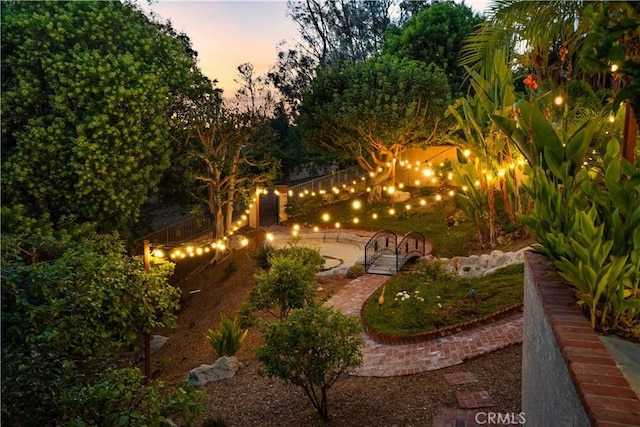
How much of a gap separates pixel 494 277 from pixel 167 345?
880cm

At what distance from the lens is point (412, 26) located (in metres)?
26.7

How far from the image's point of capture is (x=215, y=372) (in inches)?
363

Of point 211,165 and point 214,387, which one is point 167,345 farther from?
point 211,165

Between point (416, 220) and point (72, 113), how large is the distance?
45.0ft

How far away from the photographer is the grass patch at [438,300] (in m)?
9.05

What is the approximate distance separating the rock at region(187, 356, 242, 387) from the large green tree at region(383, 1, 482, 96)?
20.9m

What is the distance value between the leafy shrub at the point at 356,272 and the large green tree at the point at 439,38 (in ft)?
48.8

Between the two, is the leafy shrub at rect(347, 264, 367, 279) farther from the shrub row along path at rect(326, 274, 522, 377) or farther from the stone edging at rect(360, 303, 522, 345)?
the stone edging at rect(360, 303, 522, 345)

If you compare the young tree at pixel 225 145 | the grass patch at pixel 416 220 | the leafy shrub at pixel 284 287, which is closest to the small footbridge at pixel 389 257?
the grass patch at pixel 416 220

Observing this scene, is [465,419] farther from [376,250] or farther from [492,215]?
[376,250]

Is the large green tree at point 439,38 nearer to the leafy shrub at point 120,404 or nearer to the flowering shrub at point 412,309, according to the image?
the flowering shrub at point 412,309

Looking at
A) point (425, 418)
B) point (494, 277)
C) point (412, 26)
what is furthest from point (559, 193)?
point (412, 26)

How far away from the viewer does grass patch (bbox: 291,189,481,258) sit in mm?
16148

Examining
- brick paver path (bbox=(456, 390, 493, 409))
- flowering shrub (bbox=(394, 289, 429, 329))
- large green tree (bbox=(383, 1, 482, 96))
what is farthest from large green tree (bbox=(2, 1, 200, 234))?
large green tree (bbox=(383, 1, 482, 96))
